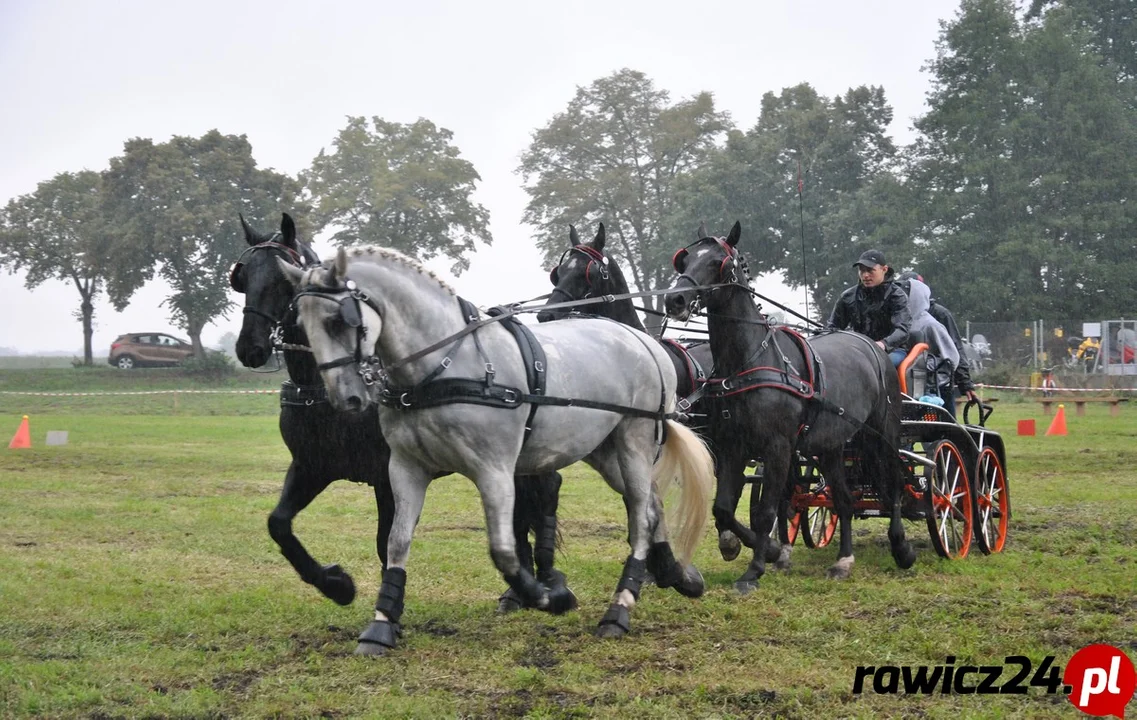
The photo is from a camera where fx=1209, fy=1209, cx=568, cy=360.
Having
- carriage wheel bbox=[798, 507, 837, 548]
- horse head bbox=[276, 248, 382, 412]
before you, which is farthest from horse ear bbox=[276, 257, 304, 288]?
carriage wheel bbox=[798, 507, 837, 548]

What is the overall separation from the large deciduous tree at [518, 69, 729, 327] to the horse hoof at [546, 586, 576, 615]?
42.1 meters

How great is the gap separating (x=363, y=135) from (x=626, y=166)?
10810 mm

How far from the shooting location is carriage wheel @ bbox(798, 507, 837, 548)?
9.51 m

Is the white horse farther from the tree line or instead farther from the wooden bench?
the tree line

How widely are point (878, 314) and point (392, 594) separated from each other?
500 centimetres

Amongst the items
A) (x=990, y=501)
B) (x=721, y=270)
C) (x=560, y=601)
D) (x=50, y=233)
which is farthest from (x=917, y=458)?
(x=50, y=233)

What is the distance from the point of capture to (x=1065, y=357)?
1323 inches

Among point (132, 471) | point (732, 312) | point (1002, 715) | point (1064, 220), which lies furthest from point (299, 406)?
point (1064, 220)

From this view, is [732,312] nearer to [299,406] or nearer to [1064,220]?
[299,406]

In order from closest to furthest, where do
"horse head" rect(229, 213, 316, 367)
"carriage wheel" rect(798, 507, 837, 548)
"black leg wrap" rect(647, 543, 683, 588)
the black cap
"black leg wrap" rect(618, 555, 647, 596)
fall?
1. "horse head" rect(229, 213, 316, 367)
2. "black leg wrap" rect(618, 555, 647, 596)
3. "black leg wrap" rect(647, 543, 683, 588)
4. the black cap
5. "carriage wheel" rect(798, 507, 837, 548)

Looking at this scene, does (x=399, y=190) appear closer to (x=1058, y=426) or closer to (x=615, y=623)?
(x=1058, y=426)

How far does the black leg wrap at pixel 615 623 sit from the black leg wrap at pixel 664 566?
576 mm

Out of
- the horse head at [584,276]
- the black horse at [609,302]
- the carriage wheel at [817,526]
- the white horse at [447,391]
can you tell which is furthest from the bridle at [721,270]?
the carriage wheel at [817,526]

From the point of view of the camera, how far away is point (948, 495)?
29.5ft
